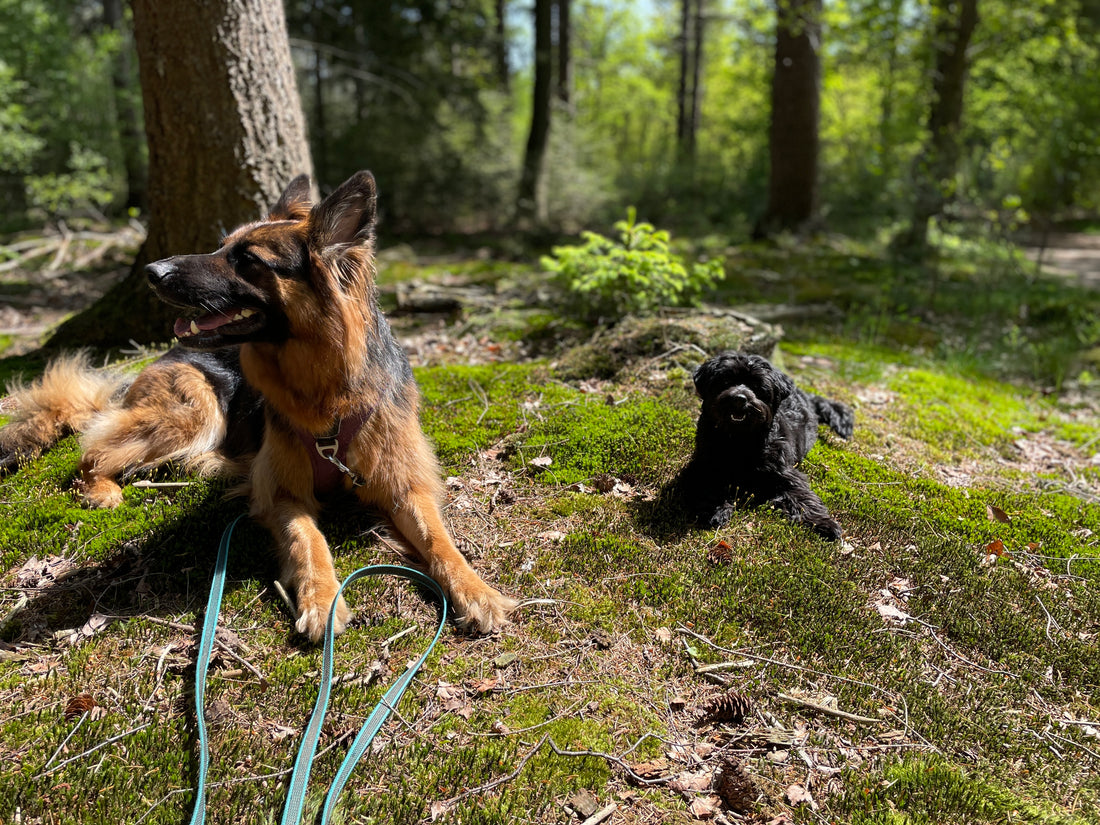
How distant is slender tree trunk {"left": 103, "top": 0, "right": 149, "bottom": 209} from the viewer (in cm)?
1648

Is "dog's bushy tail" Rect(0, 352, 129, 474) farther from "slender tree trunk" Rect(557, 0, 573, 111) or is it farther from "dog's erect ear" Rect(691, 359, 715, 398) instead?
"slender tree trunk" Rect(557, 0, 573, 111)

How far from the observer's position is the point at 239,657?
321 cm

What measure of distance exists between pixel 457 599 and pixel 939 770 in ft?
7.45

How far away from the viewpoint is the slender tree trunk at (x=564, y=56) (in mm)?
21172

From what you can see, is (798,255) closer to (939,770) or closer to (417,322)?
(417,322)

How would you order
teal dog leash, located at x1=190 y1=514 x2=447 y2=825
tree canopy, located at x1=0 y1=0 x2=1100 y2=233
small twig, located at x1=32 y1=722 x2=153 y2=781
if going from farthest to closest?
1. tree canopy, located at x1=0 y1=0 x2=1100 y2=233
2. small twig, located at x1=32 y1=722 x2=153 y2=781
3. teal dog leash, located at x1=190 y1=514 x2=447 y2=825

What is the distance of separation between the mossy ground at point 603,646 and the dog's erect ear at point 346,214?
5.67 ft

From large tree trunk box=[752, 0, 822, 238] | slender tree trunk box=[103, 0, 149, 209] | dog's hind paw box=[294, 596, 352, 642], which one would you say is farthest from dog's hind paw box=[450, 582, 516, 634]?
slender tree trunk box=[103, 0, 149, 209]

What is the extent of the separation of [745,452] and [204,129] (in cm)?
549

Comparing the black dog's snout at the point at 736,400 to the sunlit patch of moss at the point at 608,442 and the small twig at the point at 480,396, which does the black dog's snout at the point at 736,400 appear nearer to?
the sunlit patch of moss at the point at 608,442

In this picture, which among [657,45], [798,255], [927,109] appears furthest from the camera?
[657,45]

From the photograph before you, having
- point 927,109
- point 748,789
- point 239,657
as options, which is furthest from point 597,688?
point 927,109

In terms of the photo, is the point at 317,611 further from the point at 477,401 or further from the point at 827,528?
the point at 827,528

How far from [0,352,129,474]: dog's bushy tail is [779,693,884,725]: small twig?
4.58 metres
